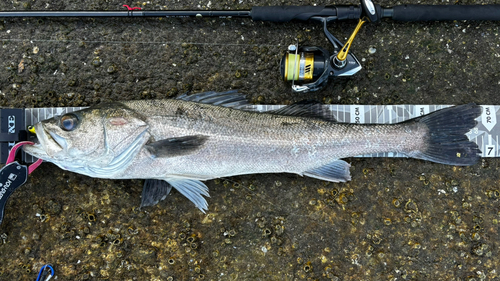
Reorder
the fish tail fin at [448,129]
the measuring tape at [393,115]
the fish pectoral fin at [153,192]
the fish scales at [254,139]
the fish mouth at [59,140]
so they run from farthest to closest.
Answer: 1. the measuring tape at [393,115]
2. the fish pectoral fin at [153,192]
3. the fish tail fin at [448,129]
4. the fish scales at [254,139]
5. the fish mouth at [59,140]

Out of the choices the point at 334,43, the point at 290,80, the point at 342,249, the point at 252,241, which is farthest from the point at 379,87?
the point at 252,241

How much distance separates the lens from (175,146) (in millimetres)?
2717

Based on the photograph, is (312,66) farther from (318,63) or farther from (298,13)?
(298,13)

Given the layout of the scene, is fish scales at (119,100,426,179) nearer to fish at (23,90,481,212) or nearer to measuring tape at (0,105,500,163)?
fish at (23,90,481,212)

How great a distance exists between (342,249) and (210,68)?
2.24 meters

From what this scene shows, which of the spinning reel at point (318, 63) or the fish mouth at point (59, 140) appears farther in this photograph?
the spinning reel at point (318, 63)

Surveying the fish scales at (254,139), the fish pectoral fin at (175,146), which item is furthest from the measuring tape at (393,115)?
the fish pectoral fin at (175,146)

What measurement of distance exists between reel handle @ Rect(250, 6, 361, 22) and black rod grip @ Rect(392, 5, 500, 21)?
0.48 m

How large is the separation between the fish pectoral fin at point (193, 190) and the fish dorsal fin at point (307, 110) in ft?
3.21

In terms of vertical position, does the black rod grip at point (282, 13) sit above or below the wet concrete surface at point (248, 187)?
above

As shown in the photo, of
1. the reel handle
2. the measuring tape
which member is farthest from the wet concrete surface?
the reel handle

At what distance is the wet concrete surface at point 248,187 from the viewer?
3150mm

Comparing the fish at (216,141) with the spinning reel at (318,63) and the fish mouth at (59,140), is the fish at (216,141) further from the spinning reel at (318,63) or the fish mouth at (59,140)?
the spinning reel at (318,63)

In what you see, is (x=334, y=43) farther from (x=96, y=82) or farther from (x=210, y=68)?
(x=96, y=82)
